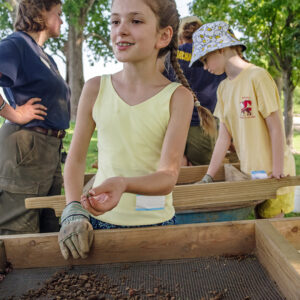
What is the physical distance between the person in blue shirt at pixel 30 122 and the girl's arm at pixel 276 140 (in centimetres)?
158

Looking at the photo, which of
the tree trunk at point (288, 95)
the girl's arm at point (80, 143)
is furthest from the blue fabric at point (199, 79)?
the tree trunk at point (288, 95)

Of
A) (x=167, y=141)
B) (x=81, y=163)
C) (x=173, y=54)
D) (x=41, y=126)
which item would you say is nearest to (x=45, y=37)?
(x=41, y=126)

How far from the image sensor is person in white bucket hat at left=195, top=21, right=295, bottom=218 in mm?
2404

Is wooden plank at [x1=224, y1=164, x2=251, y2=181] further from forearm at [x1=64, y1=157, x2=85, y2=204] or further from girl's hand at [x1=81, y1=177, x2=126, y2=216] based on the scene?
girl's hand at [x1=81, y1=177, x2=126, y2=216]

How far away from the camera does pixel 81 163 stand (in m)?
1.51

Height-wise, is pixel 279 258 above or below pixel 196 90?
below

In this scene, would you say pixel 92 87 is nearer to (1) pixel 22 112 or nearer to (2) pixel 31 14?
(1) pixel 22 112

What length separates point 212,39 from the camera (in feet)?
8.52

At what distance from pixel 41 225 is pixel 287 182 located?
6.28 feet

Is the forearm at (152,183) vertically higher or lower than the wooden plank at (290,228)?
higher

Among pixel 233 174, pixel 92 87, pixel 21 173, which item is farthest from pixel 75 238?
pixel 233 174

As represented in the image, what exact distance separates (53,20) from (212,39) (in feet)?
4.08

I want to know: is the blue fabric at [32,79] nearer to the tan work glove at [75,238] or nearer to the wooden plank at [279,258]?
the tan work glove at [75,238]

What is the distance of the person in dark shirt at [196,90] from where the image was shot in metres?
3.47
